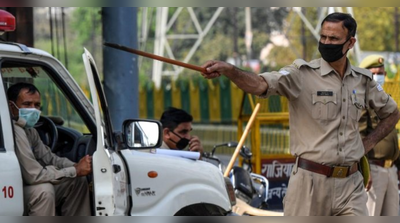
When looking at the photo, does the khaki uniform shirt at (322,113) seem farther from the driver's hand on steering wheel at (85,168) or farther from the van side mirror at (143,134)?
the driver's hand on steering wheel at (85,168)

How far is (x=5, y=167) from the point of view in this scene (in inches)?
195

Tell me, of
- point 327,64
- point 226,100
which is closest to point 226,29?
point 226,100

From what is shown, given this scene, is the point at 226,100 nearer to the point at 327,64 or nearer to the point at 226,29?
the point at 327,64

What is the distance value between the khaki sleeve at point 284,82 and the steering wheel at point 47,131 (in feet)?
5.88

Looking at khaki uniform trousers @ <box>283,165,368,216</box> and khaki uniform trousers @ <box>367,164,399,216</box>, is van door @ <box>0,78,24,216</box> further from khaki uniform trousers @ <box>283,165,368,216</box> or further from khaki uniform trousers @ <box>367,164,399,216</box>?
khaki uniform trousers @ <box>367,164,399,216</box>

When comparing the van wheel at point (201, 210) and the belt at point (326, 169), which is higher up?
Answer: the belt at point (326, 169)

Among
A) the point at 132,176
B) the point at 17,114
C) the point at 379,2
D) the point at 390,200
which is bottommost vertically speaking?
the point at 390,200

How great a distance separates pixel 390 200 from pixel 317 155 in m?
3.27

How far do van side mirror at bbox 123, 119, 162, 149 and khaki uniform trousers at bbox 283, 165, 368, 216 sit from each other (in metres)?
0.87

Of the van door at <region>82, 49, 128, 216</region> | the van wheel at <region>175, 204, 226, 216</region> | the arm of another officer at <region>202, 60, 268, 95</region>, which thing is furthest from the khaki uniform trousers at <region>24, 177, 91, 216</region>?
the arm of another officer at <region>202, 60, 268, 95</region>

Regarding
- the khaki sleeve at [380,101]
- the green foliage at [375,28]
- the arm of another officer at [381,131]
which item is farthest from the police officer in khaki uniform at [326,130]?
the green foliage at [375,28]

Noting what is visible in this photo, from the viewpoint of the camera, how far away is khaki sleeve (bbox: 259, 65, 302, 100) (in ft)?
17.6

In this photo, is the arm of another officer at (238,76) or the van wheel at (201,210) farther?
the van wheel at (201,210)

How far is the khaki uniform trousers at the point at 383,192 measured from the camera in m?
8.55
